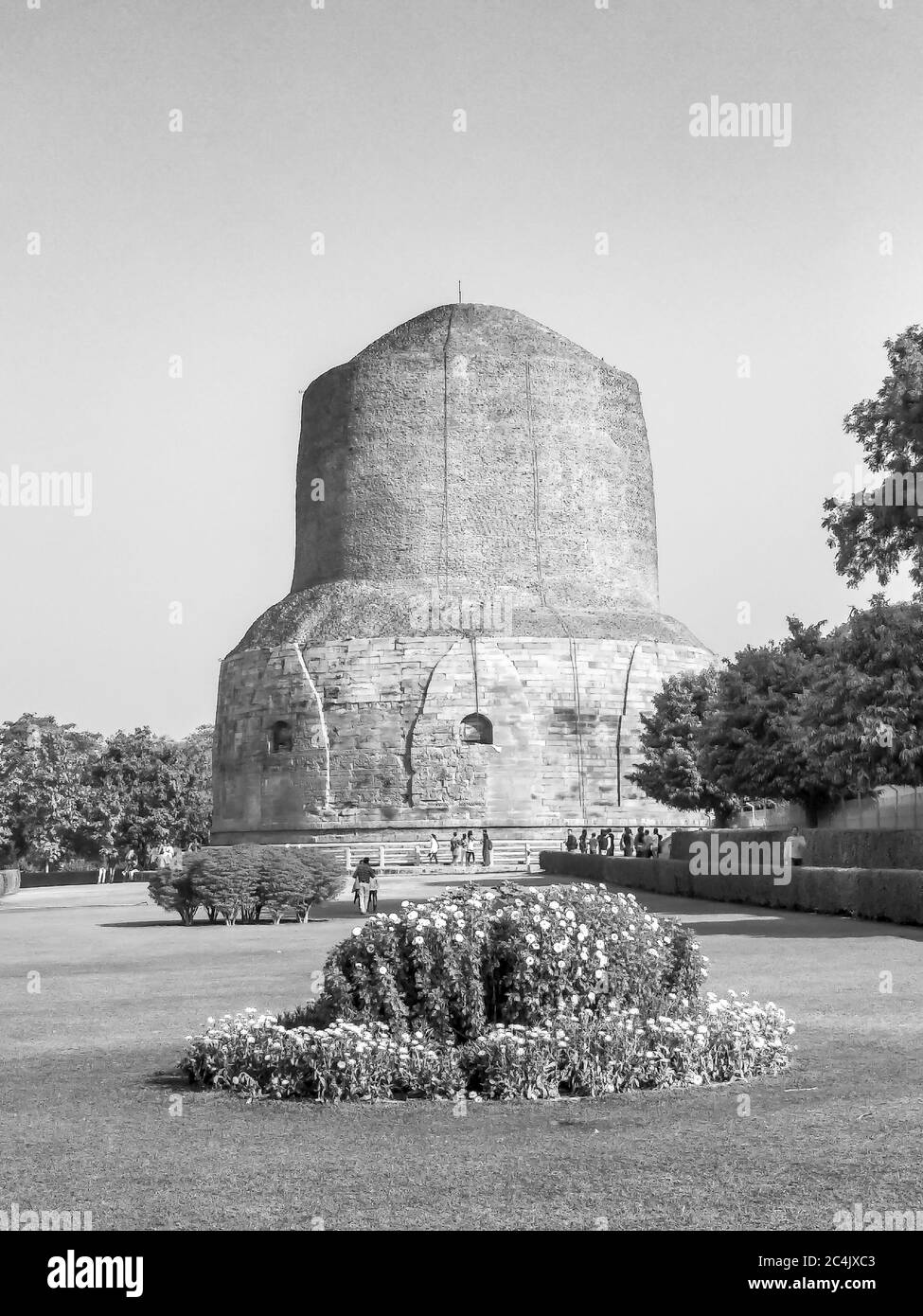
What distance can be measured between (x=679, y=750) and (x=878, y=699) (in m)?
25.5

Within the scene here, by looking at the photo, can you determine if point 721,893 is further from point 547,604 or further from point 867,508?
point 547,604

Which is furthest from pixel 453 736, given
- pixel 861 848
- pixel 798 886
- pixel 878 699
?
pixel 878 699

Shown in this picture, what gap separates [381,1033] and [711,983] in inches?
213

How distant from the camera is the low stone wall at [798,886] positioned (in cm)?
2112

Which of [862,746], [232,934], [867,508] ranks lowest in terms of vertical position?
[232,934]

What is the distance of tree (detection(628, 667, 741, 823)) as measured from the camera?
Result: 47375 mm

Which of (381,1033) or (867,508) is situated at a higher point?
(867,508)

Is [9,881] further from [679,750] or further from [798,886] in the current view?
[798,886]

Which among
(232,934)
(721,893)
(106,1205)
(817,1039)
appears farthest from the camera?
(721,893)

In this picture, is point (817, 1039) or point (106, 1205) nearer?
point (106, 1205)

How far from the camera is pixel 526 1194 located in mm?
5707

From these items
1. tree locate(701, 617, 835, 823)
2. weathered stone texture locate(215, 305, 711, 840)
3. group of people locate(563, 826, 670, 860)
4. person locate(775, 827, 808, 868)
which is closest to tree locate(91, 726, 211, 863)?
weathered stone texture locate(215, 305, 711, 840)

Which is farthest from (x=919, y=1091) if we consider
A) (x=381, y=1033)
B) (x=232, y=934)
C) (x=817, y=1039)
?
(x=232, y=934)

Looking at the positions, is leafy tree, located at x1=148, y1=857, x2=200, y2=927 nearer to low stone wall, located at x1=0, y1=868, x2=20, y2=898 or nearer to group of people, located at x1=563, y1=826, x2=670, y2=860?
group of people, located at x1=563, y1=826, x2=670, y2=860
